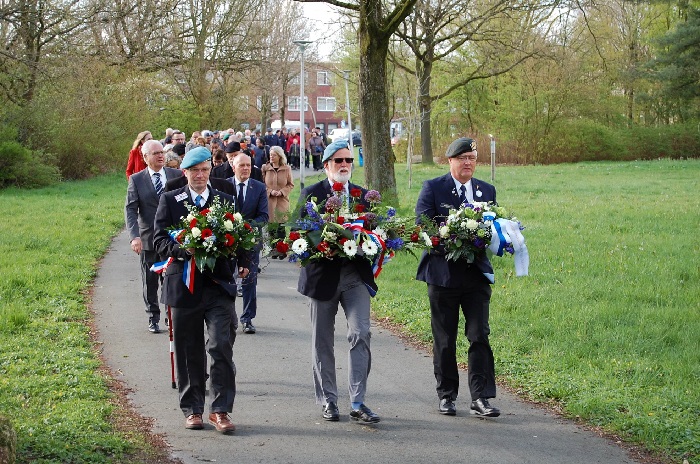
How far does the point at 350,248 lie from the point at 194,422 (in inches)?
69.5

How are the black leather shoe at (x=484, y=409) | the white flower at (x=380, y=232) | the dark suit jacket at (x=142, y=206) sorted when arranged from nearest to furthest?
the white flower at (x=380, y=232)
the black leather shoe at (x=484, y=409)
the dark suit jacket at (x=142, y=206)

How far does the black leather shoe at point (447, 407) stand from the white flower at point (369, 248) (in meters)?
1.43

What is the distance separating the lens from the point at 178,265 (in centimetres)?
703

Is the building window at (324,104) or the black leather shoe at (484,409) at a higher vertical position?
the building window at (324,104)

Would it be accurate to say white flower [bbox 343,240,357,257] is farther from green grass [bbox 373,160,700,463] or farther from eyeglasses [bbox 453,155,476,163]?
green grass [bbox 373,160,700,463]

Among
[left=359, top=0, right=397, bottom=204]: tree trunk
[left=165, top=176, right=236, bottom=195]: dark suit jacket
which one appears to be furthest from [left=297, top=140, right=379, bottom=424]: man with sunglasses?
[left=359, top=0, right=397, bottom=204]: tree trunk

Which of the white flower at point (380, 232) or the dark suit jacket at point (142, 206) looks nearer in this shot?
the white flower at point (380, 232)

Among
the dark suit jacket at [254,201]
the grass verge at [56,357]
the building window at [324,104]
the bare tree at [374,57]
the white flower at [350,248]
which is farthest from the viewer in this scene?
the building window at [324,104]

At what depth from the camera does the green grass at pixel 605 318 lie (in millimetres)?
7191

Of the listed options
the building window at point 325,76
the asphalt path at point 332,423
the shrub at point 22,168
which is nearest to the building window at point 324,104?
the building window at point 325,76

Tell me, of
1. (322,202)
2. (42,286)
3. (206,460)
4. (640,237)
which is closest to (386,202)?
(322,202)

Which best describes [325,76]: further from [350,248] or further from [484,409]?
[350,248]

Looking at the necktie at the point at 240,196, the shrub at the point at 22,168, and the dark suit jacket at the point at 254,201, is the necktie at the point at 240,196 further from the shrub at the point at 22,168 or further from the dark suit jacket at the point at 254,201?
the shrub at the point at 22,168

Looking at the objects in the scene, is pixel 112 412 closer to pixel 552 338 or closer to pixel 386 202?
pixel 386 202
